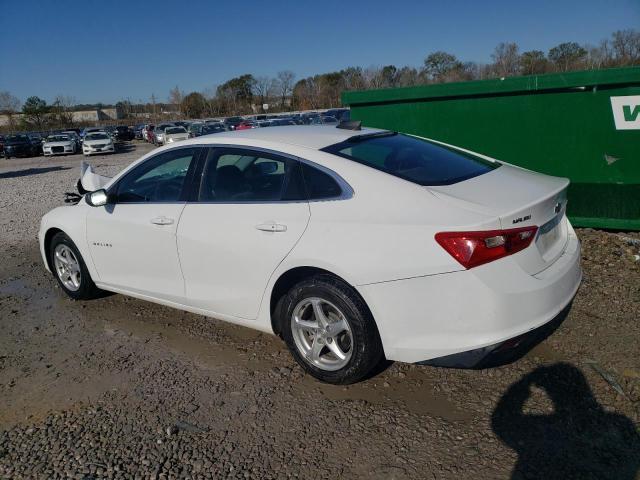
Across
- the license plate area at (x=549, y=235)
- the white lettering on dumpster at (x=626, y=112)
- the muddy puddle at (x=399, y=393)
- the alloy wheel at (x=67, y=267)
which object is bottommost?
the muddy puddle at (x=399, y=393)

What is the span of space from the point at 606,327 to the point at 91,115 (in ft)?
416

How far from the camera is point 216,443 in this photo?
277 centimetres

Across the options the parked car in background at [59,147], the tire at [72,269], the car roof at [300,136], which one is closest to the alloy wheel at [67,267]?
the tire at [72,269]

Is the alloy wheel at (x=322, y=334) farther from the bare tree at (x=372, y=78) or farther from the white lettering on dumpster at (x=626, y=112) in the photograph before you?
the bare tree at (x=372, y=78)

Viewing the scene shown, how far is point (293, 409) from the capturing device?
3.05 meters

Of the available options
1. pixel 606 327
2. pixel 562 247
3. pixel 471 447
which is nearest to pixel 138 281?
pixel 471 447

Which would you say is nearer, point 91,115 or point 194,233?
point 194,233

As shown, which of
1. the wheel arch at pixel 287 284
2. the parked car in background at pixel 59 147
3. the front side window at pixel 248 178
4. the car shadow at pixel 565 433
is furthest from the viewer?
the parked car in background at pixel 59 147

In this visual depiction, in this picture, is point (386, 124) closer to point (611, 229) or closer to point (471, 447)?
point (611, 229)

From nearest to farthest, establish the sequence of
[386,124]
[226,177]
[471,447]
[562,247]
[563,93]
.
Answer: [471,447]
[562,247]
[226,177]
[563,93]
[386,124]

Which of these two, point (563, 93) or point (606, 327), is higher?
point (563, 93)

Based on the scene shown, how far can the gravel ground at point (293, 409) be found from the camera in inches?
100

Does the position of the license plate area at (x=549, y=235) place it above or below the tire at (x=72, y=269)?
above

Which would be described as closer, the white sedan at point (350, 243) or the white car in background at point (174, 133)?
the white sedan at point (350, 243)
